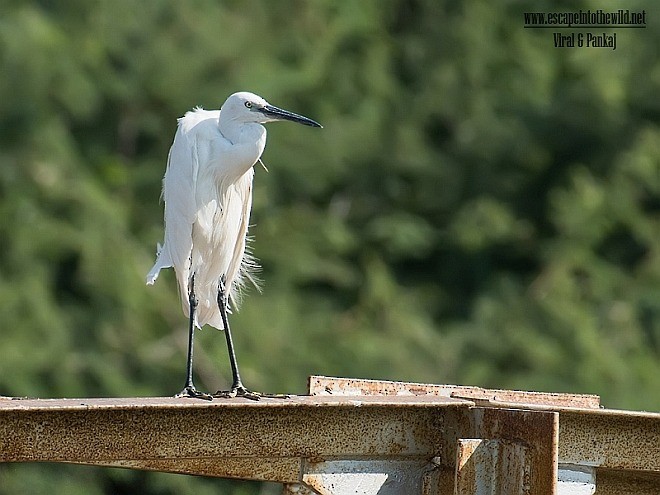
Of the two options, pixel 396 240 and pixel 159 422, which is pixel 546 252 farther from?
pixel 159 422

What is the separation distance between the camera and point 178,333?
31.8 ft

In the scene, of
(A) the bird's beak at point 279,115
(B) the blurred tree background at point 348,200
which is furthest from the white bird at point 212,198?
(B) the blurred tree background at point 348,200

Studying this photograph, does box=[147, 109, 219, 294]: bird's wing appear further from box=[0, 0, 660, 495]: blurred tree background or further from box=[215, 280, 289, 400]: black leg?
box=[0, 0, 660, 495]: blurred tree background

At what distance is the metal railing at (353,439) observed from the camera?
2.54 metres

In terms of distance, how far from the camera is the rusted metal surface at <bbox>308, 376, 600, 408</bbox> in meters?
3.01

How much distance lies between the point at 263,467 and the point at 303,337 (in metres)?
7.49

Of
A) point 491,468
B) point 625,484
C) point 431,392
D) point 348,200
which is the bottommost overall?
point 491,468

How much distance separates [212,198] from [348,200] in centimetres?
771

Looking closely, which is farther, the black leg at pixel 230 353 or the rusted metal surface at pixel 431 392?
the black leg at pixel 230 353

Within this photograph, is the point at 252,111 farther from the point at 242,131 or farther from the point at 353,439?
the point at 353,439

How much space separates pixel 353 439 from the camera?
2812 millimetres

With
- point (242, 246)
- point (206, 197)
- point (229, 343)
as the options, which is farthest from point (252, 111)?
point (229, 343)

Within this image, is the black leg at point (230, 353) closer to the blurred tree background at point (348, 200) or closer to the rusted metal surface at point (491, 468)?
the rusted metal surface at point (491, 468)

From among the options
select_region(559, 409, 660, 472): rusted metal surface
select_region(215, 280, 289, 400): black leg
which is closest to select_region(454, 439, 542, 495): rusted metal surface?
select_region(559, 409, 660, 472): rusted metal surface
